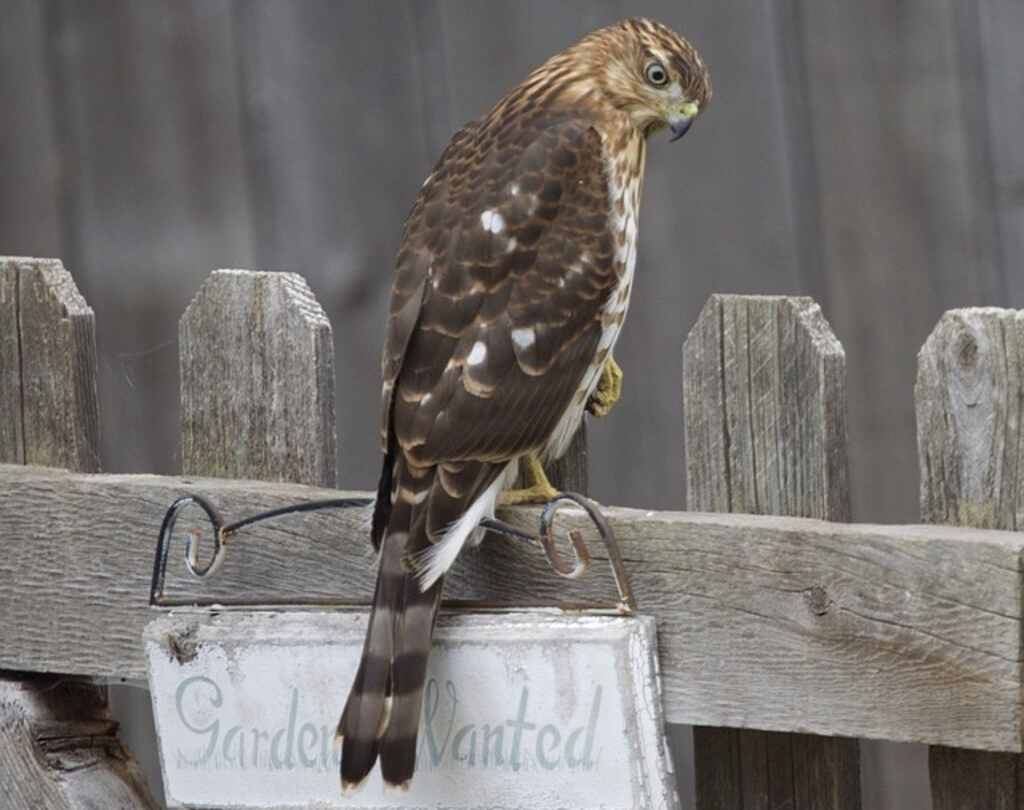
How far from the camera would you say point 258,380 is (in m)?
3.05

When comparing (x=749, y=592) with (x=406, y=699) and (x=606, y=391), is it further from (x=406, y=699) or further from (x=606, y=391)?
(x=606, y=391)

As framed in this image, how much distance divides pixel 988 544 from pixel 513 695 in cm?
59

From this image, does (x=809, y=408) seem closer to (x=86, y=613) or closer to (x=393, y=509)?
(x=393, y=509)

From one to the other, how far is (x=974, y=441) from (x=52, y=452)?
1357 mm

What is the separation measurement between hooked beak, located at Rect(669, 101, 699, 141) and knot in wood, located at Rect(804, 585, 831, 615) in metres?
0.86

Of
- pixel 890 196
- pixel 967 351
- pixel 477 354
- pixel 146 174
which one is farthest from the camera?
pixel 146 174

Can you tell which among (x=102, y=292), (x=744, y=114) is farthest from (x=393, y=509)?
(x=102, y=292)

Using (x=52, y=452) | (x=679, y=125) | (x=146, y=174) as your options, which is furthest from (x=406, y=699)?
(x=146, y=174)

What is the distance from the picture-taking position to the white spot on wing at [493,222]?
2898 millimetres

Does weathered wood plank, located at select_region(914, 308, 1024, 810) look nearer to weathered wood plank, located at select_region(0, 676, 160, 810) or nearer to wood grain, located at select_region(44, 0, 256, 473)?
weathered wood plank, located at select_region(0, 676, 160, 810)

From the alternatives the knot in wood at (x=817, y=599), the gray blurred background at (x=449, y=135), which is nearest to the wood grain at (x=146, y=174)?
the gray blurred background at (x=449, y=135)

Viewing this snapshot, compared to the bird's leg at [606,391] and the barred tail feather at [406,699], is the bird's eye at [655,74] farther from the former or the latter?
the barred tail feather at [406,699]

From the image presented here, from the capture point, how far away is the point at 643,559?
2699 millimetres

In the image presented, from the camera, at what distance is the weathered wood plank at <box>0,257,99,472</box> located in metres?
3.18
